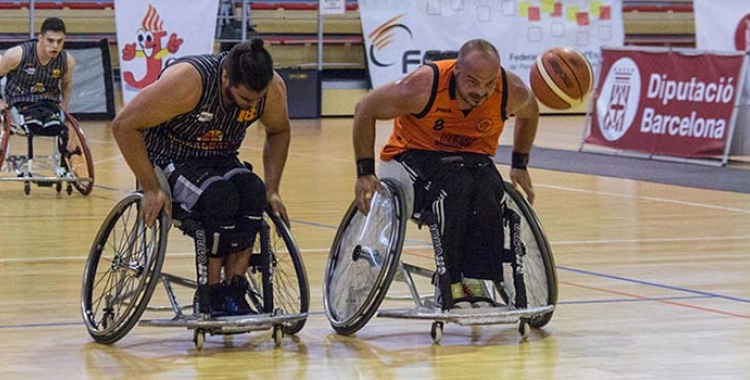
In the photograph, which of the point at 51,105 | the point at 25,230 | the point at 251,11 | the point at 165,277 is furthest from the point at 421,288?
the point at 251,11

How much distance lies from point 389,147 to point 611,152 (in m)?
8.56

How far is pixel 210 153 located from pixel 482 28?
1426cm

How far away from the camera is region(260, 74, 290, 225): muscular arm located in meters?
5.42

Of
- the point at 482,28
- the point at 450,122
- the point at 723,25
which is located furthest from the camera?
the point at 482,28

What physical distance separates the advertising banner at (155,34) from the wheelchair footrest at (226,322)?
1251cm

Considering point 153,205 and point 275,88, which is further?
point 275,88

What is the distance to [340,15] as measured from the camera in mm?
20781

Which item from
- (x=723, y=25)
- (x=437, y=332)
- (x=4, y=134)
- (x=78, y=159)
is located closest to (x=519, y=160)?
(x=437, y=332)

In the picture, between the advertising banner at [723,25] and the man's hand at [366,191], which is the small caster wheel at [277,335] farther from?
the advertising banner at [723,25]

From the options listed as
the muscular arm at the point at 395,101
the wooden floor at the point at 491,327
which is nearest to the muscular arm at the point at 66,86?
the wooden floor at the point at 491,327

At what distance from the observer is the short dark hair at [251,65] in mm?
5062

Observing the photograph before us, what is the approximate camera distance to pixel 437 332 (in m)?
5.39

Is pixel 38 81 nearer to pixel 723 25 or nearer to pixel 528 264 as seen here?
pixel 528 264

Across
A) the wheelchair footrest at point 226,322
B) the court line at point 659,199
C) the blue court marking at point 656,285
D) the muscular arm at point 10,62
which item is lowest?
the court line at point 659,199
